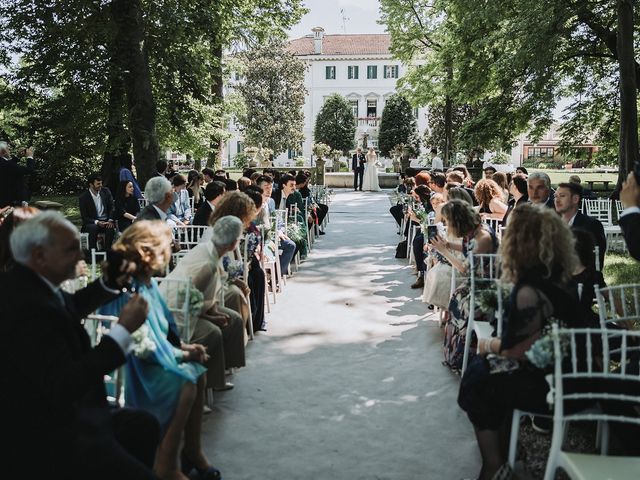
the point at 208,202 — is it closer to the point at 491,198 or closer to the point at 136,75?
the point at 491,198

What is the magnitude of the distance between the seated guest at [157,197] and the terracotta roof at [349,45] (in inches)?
2628

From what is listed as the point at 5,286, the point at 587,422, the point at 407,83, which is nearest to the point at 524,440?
the point at 587,422

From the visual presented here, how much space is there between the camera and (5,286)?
2.45 m

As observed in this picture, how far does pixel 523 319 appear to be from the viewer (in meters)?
3.34

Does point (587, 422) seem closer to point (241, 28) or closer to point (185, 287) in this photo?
point (185, 287)

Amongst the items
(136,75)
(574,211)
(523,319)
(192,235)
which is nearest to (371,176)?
(136,75)

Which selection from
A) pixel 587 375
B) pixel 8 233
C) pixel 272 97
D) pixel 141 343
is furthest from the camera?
pixel 272 97

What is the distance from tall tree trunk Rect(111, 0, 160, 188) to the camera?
44.5 ft

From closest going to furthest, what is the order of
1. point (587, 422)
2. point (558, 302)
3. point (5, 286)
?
point (5, 286) < point (558, 302) < point (587, 422)

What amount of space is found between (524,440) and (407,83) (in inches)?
1217

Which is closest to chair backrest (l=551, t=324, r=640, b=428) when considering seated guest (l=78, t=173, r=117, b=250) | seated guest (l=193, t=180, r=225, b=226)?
seated guest (l=193, t=180, r=225, b=226)

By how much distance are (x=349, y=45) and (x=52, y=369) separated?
72936 millimetres

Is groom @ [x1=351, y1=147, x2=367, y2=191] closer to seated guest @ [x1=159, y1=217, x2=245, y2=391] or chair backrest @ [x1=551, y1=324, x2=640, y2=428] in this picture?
seated guest @ [x1=159, y1=217, x2=245, y2=391]

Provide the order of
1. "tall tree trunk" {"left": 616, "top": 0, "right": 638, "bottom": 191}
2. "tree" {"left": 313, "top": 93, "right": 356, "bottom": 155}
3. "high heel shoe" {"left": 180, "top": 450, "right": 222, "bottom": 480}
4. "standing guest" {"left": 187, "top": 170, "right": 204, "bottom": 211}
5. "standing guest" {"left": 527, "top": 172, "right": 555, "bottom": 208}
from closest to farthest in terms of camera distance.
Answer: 1. "high heel shoe" {"left": 180, "top": 450, "right": 222, "bottom": 480}
2. "standing guest" {"left": 527, "top": 172, "right": 555, "bottom": 208}
3. "standing guest" {"left": 187, "top": 170, "right": 204, "bottom": 211}
4. "tall tree trunk" {"left": 616, "top": 0, "right": 638, "bottom": 191}
5. "tree" {"left": 313, "top": 93, "right": 356, "bottom": 155}
